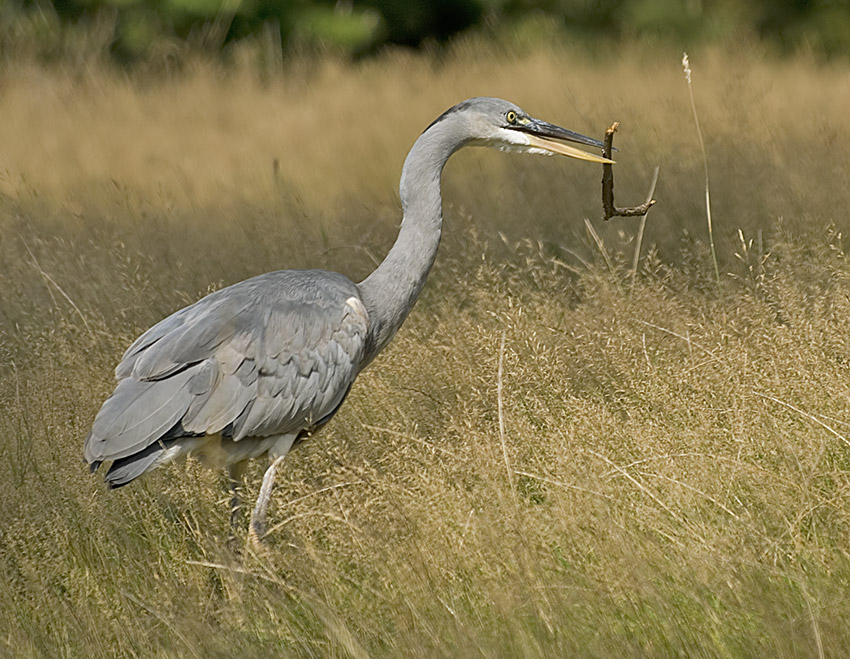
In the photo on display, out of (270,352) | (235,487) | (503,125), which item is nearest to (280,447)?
(235,487)

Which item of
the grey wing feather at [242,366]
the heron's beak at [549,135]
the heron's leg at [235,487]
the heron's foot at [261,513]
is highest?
the heron's beak at [549,135]

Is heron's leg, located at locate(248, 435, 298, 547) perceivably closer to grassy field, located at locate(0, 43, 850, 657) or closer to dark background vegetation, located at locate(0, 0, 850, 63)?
grassy field, located at locate(0, 43, 850, 657)

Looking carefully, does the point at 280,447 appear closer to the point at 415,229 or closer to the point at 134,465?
the point at 134,465

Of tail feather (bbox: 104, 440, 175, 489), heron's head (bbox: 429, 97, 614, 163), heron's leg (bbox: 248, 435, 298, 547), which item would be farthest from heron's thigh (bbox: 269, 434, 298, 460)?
heron's head (bbox: 429, 97, 614, 163)

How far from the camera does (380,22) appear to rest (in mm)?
15008

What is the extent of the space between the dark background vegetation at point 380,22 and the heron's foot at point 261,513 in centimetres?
897

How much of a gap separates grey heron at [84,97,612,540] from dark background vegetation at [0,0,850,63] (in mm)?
8378

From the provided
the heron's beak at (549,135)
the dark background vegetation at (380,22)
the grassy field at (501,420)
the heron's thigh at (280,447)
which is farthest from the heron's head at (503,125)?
the dark background vegetation at (380,22)

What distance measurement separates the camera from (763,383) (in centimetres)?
353

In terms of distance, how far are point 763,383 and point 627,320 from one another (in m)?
0.81

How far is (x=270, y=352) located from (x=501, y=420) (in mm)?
1013

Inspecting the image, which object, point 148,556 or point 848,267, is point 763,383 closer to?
point 848,267

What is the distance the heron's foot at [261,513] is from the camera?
11.3 ft

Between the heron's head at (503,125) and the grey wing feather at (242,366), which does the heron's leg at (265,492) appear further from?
the heron's head at (503,125)
